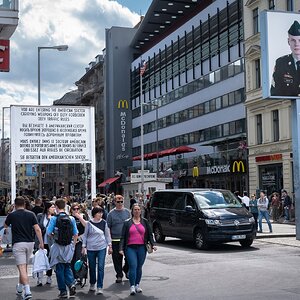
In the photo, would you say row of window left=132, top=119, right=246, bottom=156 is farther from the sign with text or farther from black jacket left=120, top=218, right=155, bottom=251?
black jacket left=120, top=218, right=155, bottom=251

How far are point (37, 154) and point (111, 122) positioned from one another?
185ft

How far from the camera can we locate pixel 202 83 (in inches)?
2058

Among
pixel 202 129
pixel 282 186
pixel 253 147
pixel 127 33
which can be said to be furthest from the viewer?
pixel 127 33


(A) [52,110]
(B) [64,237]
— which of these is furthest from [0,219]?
(B) [64,237]

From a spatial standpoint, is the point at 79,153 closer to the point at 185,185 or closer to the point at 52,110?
the point at 52,110

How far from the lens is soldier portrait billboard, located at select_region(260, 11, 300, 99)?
64.6ft

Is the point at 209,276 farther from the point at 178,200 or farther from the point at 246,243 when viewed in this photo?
the point at 178,200

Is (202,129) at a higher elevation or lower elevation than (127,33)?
lower

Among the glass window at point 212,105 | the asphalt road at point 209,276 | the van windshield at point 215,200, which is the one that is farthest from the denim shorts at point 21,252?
the glass window at point 212,105

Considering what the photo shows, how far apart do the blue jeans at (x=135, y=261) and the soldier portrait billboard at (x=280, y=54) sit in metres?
11.0

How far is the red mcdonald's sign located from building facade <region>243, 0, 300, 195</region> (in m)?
22.7

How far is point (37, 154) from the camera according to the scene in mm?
18656

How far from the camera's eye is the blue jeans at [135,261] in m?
9.96

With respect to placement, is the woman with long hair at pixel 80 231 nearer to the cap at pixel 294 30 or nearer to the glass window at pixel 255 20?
the cap at pixel 294 30
